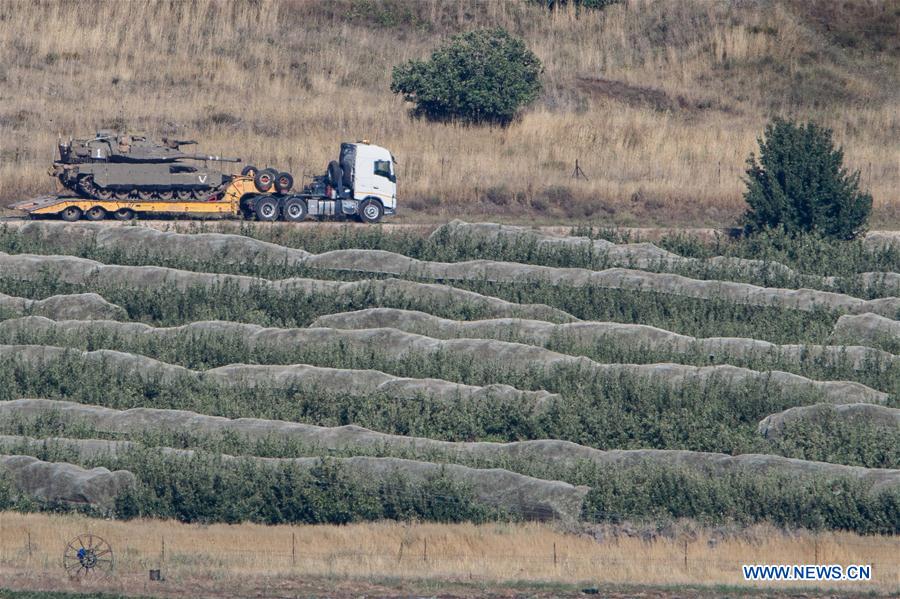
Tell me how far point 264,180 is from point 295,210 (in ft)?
4.31

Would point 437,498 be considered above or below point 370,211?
below

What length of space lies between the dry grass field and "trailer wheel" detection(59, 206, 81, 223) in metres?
5.56

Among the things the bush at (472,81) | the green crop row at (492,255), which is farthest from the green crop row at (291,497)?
the bush at (472,81)

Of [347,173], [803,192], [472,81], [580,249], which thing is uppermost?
[472,81]

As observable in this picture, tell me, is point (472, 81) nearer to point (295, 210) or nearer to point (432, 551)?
point (295, 210)

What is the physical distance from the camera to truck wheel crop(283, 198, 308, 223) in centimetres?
4200

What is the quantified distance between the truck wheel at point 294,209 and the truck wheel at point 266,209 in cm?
37

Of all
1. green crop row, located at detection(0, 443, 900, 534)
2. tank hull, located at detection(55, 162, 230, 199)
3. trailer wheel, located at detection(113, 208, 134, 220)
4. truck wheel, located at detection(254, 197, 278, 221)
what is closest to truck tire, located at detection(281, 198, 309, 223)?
truck wheel, located at detection(254, 197, 278, 221)

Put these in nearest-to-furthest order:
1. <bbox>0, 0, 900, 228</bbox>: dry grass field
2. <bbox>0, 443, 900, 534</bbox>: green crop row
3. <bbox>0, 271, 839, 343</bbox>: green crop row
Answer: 1. <bbox>0, 443, 900, 534</bbox>: green crop row
2. <bbox>0, 271, 839, 343</bbox>: green crop row
3. <bbox>0, 0, 900, 228</bbox>: dry grass field

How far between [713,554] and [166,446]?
36.5 ft

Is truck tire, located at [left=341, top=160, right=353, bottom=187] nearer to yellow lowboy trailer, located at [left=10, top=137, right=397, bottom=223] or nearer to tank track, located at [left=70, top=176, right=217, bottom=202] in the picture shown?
yellow lowboy trailer, located at [left=10, top=137, right=397, bottom=223]

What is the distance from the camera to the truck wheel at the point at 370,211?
42.6 meters

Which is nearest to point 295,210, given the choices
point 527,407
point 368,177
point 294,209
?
point 294,209

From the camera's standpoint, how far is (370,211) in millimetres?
42719
